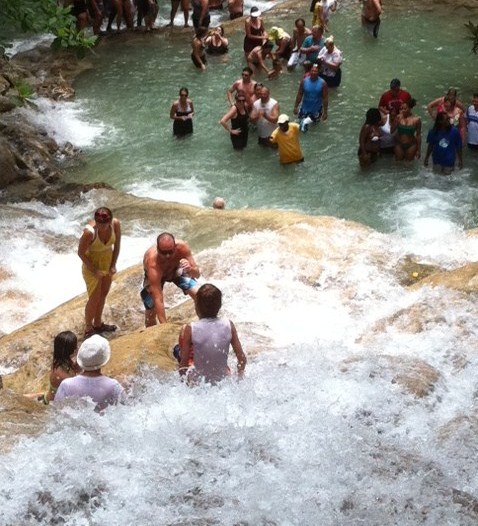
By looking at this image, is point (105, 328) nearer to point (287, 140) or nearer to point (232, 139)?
point (287, 140)

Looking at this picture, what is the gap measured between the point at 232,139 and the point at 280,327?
258 inches

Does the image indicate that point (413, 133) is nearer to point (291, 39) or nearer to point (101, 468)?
point (291, 39)

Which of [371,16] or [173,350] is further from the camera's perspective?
[371,16]

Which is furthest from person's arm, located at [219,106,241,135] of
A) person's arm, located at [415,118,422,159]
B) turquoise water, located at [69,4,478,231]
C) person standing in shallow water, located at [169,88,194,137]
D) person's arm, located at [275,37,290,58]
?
person's arm, located at [275,37,290,58]

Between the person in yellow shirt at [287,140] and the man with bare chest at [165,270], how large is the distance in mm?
5635

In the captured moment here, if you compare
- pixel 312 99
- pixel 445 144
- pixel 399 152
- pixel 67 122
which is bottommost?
pixel 67 122

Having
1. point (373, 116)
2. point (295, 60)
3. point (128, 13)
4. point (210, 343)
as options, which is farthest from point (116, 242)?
point (128, 13)

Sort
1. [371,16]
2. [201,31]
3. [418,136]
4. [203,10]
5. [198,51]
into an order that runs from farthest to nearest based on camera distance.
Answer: [203,10], [201,31], [371,16], [198,51], [418,136]

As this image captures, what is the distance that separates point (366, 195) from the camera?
1263 centimetres

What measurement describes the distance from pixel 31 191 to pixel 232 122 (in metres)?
3.37

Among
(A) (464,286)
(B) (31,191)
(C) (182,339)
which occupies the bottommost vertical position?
(B) (31,191)

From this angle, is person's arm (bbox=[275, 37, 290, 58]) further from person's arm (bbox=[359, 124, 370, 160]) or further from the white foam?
person's arm (bbox=[359, 124, 370, 160])

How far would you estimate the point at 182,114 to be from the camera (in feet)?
48.8

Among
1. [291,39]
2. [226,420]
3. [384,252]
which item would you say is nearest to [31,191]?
[384,252]
